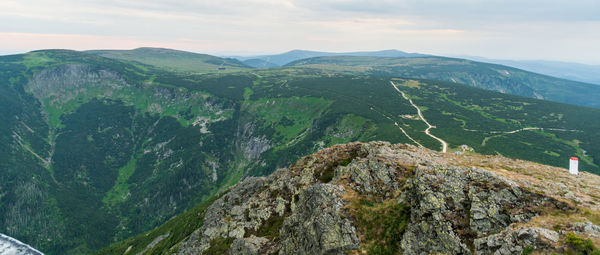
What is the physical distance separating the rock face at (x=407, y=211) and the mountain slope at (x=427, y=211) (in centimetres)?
10

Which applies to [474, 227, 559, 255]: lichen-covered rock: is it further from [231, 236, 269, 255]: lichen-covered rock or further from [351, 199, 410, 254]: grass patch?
[231, 236, 269, 255]: lichen-covered rock

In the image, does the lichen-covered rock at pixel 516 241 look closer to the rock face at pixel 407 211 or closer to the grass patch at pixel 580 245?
the rock face at pixel 407 211

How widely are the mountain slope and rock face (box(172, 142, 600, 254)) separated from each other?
98 mm

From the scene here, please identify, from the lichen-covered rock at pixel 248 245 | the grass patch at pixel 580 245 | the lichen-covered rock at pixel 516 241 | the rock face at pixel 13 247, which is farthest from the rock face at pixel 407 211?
the rock face at pixel 13 247

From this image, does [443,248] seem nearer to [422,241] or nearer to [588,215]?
[422,241]

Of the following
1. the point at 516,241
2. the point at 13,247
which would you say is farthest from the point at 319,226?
the point at 13,247

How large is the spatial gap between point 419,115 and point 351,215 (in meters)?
186

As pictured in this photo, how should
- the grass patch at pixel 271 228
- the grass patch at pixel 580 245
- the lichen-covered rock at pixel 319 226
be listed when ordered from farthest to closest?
the grass patch at pixel 271 228 < the lichen-covered rock at pixel 319 226 < the grass patch at pixel 580 245

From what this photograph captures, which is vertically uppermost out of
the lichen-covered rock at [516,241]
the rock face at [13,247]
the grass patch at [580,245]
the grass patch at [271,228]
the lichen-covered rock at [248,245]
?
the grass patch at [580,245]

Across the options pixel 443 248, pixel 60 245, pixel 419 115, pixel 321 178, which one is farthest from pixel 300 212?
→ pixel 60 245

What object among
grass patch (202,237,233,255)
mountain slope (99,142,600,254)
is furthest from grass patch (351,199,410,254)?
grass patch (202,237,233,255)

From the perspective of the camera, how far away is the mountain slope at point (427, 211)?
23.4 meters

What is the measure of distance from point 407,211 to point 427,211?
3.05 meters

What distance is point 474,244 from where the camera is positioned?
24844 mm
